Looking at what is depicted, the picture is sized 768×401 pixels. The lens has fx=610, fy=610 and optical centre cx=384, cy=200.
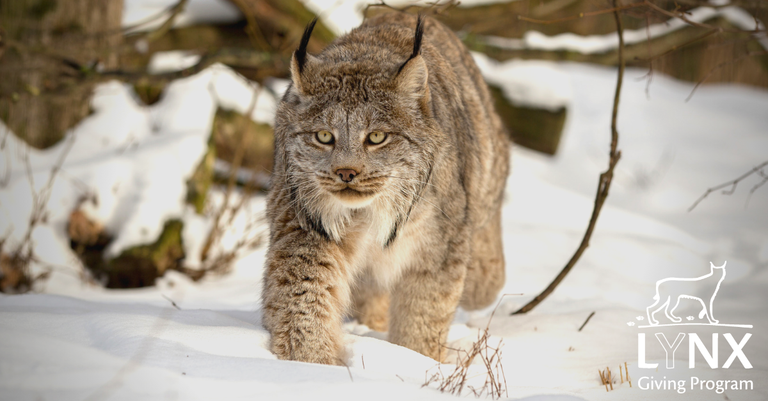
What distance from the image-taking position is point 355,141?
283 centimetres

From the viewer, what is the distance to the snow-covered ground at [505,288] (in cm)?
229

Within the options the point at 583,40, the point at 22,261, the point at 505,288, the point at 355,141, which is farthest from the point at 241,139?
the point at 583,40

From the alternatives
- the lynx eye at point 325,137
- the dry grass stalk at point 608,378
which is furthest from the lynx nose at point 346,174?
the dry grass stalk at point 608,378

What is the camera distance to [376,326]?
406cm

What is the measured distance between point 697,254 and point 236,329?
535cm

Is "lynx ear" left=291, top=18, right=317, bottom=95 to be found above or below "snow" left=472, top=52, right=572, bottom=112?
below

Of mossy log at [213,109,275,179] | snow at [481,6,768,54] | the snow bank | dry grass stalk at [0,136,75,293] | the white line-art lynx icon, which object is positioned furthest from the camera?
snow at [481,6,768,54]

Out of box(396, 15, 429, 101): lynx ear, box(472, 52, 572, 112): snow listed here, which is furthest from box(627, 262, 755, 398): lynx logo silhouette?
box(472, 52, 572, 112): snow

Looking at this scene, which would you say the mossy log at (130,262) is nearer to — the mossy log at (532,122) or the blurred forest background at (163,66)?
the blurred forest background at (163,66)

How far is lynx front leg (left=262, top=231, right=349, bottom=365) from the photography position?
2.90 metres

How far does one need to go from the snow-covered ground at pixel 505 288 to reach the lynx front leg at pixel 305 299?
0.40 ft

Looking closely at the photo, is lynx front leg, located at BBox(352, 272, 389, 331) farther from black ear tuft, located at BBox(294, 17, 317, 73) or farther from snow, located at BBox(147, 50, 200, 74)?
snow, located at BBox(147, 50, 200, 74)

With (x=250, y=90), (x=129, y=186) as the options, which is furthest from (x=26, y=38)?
(x=250, y=90)

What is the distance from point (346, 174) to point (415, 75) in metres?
0.64
